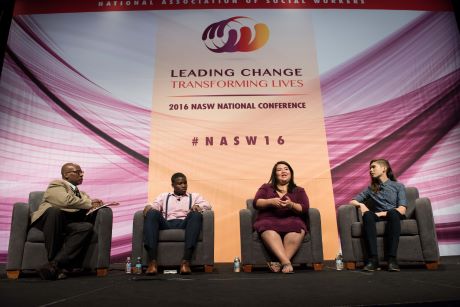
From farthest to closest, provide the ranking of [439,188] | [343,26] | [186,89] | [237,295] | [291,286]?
[343,26] < [186,89] < [439,188] < [291,286] < [237,295]

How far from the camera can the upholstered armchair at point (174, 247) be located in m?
2.88

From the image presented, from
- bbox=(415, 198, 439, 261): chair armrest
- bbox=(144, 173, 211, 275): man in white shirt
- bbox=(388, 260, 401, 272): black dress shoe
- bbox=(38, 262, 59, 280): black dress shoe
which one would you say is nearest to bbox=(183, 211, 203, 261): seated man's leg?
bbox=(144, 173, 211, 275): man in white shirt

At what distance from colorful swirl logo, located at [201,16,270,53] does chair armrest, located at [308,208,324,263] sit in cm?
241

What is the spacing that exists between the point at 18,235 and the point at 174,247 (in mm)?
1131

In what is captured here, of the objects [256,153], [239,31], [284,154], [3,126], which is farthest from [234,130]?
[3,126]

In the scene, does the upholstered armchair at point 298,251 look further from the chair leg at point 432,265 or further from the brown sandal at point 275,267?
the chair leg at point 432,265

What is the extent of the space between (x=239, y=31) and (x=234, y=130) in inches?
51.7

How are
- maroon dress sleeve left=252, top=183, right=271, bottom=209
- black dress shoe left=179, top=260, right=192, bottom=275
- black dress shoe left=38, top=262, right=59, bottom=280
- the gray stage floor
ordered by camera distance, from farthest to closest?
maroon dress sleeve left=252, top=183, right=271, bottom=209, black dress shoe left=179, top=260, right=192, bottom=275, black dress shoe left=38, top=262, right=59, bottom=280, the gray stage floor

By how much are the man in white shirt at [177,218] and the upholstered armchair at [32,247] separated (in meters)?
0.33

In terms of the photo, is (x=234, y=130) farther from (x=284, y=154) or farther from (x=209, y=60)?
(x=209, y=60)

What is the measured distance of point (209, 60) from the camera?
451cm

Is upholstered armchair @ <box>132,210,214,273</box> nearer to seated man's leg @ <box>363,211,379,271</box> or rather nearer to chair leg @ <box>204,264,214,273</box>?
chair leg @ <box>204,264,214,273</box>

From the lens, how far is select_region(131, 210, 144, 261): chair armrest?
2.90 metres

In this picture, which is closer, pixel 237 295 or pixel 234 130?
pixel 237 295
